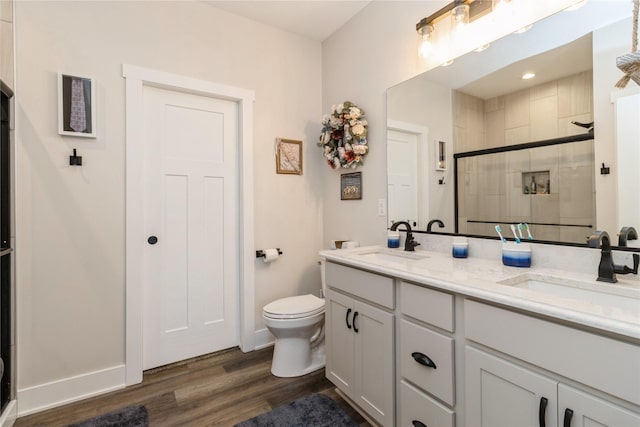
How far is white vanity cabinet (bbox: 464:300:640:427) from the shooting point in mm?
762

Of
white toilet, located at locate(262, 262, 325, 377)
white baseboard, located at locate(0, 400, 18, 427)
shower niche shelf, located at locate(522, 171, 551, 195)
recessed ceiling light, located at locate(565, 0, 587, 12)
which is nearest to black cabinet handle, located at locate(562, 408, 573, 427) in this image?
shower niche shelf, located at locate(522, 171, 551, 195)

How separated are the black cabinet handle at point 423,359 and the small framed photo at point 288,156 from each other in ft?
6.06

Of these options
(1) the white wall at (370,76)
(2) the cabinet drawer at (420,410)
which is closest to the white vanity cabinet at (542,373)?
(2) the cabinet drawer at (420,410)

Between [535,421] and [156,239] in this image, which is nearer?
[535,421]

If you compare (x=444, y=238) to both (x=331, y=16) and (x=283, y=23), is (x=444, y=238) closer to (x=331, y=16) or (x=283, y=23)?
(x=331, y=16)

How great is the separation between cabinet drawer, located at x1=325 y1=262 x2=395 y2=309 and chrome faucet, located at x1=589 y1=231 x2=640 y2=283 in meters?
0.78

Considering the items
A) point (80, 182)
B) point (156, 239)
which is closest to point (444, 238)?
point (156, 239)

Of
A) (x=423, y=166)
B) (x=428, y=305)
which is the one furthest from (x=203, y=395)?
(x=423, y=166)

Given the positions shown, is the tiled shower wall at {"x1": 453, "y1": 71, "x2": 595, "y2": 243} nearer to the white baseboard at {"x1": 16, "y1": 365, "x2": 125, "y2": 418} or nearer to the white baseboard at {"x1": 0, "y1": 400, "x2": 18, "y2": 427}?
the white baseboard at {"x1": 16, "y1": 365, "x2": 125, "y2": 418}

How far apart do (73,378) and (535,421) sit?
2.41 meters

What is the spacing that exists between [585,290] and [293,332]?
160cm

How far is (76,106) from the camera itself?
6.11ft

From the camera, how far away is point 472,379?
1089 millimetres

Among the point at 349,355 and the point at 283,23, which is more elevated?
the point at 283,23
